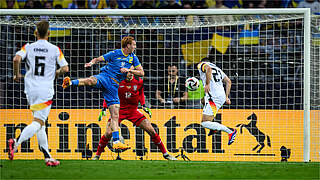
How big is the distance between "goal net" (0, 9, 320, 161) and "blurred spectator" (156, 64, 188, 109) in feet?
0.10

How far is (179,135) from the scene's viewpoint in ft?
38.4

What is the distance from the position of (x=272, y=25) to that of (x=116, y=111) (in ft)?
18.3

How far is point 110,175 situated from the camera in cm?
643

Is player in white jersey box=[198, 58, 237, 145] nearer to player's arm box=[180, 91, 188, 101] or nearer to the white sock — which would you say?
the white sock

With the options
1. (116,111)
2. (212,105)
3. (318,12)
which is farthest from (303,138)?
(318,12)

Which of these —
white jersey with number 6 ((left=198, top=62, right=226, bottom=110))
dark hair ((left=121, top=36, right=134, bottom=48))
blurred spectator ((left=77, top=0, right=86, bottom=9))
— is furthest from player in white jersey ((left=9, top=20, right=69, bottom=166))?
blurred spectator ((left=77, top=0, right=86, bottom=9))

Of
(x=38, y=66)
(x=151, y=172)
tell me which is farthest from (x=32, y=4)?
(x=151, y=172)

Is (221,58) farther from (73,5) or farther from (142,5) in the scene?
(73,5)

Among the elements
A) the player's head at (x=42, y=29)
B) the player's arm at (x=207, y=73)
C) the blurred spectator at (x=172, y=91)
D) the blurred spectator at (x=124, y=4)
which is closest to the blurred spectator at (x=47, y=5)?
the blurred spectator at (x=124, y=4)

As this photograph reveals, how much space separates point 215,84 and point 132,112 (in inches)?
66.8

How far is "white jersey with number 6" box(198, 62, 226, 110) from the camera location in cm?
1011

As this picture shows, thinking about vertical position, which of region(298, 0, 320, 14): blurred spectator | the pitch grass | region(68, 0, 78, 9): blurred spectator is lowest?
the pitch grass

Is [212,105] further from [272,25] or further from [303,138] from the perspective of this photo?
[272,25]

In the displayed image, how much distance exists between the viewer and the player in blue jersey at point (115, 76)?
923cm
